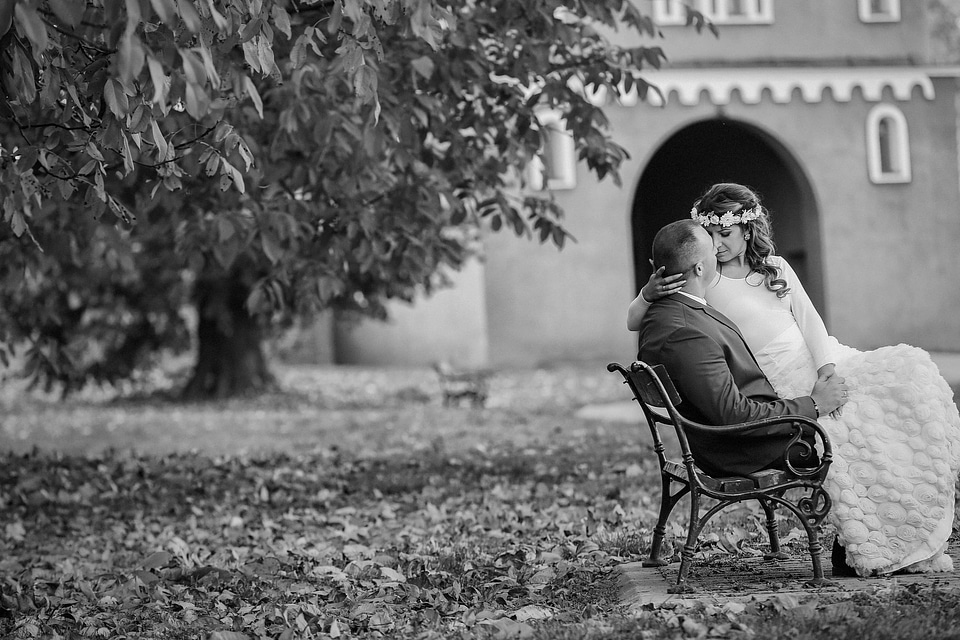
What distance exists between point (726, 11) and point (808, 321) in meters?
17.3

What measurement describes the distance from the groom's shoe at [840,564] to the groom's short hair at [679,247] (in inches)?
49.5

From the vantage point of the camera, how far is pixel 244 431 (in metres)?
13.2

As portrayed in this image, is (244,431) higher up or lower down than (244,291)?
lower down

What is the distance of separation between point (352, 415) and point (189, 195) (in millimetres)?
7775

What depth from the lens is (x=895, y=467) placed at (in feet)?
13.8

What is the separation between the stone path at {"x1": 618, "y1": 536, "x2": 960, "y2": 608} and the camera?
4.11 m

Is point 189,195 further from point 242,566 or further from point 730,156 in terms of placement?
point 730,156

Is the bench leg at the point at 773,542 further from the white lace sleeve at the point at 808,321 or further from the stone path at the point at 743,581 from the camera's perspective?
the white lace sleeve at the point at 808,321

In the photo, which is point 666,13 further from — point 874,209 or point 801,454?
point 801,454

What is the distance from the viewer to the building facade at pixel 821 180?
20.4 meters

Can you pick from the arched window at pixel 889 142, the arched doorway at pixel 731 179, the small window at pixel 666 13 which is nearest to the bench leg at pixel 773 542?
the arched doorway at pixel 731 179

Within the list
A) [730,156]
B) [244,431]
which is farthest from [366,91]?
[730,156]

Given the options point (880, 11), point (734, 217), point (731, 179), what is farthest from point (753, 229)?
point (731, 179)

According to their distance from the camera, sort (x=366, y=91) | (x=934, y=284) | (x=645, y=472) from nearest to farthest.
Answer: (x=366, y=91) → (x=645, y=472) → (x=934, y=284)
